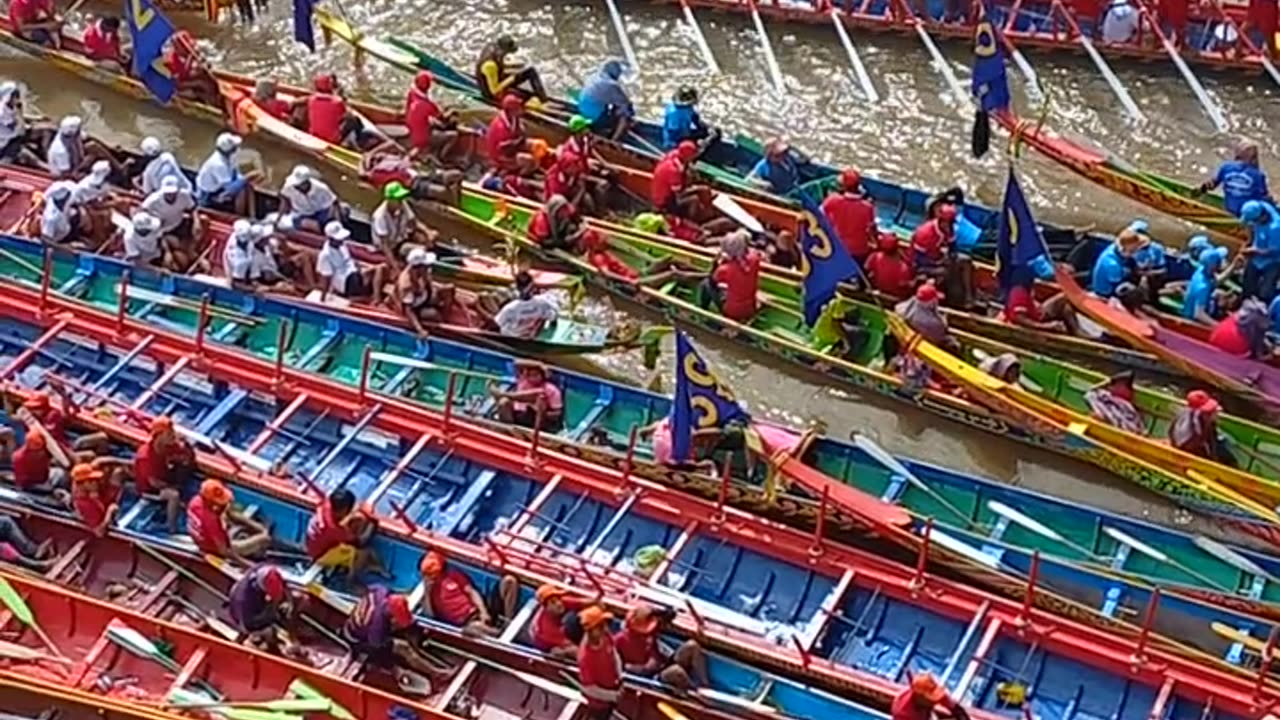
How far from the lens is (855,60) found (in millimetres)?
27172

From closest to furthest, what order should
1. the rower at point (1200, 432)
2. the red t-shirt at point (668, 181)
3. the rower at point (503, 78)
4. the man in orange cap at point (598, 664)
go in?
the man in orange cap at point (598, 664), the rower at point (1200, 432), the red t-shirt at point (668, 181), the rower at point (503, 78)

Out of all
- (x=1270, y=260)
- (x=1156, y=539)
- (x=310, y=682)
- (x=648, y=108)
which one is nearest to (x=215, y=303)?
→ (x=310, y=682)

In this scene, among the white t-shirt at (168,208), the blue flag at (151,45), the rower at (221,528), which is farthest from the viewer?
the blue flag at (151,45)

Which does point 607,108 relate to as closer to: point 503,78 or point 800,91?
point 503,78

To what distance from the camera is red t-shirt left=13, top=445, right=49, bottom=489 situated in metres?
Answer: 18.1

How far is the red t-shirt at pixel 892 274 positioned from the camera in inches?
843

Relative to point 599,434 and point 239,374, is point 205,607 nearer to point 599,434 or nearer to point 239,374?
point 239,374

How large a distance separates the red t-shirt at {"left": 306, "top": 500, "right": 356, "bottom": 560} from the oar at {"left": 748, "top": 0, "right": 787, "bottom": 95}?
41.0ft

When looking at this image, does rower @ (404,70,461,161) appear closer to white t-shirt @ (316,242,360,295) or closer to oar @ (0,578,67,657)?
white t-shirt @ (316,242,360,295)

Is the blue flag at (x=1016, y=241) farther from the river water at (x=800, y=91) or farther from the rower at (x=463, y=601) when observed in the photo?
the rower at (x=463, y=601)

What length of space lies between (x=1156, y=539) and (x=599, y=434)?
559 cm

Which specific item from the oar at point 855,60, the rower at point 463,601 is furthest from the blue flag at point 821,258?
the oar at point 855,60

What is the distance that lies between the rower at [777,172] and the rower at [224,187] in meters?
6.30

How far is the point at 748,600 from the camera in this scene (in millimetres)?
17469
